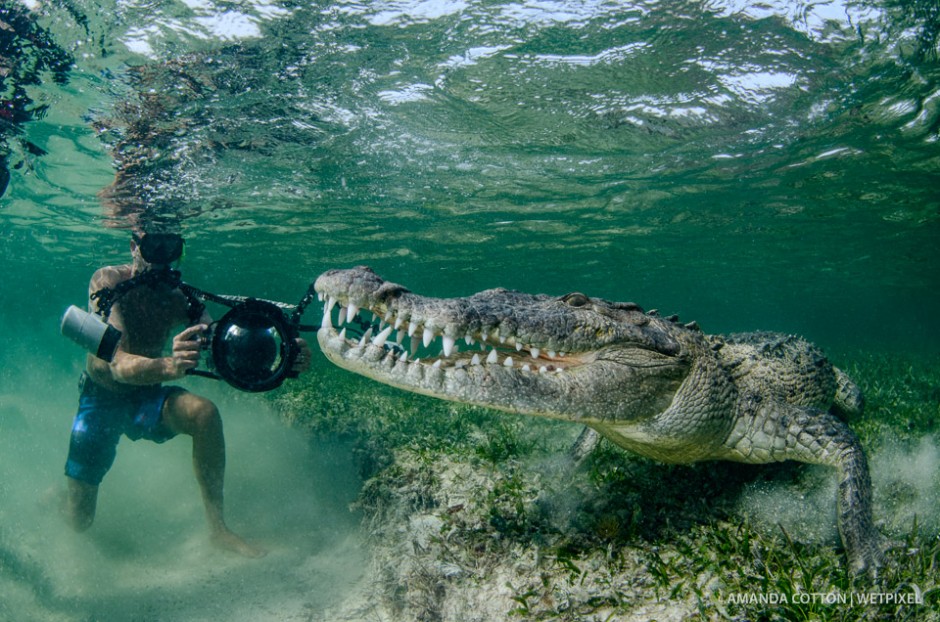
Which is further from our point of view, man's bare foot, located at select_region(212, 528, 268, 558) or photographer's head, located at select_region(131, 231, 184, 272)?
photographer's head, located at select_region(131, 231, 184, 272)

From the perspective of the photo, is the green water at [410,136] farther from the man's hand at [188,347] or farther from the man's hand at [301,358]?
the man's hand at [188,347]

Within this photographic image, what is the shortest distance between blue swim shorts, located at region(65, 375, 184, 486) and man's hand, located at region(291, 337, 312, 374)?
1.94 metres

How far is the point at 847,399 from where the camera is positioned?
472cm

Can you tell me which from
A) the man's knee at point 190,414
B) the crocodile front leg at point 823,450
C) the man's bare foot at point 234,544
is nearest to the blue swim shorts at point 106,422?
the man's knee at point 190,414

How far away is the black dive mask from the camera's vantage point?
19.1ft

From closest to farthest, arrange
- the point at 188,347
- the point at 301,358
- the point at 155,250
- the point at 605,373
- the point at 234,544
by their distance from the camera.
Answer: the point at 605,373 → the point at 188,347 → the point at 301,358 → the point at 234,544 → the point at 155,250

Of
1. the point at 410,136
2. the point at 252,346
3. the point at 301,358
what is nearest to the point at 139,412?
the point at 252,346

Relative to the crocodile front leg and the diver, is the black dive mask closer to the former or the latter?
the diver

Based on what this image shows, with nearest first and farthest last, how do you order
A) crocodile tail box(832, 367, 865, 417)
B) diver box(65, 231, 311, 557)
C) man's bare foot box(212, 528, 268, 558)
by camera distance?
crocodile tail box(832, 367, 865, 417)
man's bare foot box(212, 528, 268, 558)
diver box(65, 231, 311, 557)

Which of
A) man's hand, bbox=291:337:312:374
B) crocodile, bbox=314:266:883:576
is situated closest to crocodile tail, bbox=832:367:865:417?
crocodile, bbox=314:266:883:576

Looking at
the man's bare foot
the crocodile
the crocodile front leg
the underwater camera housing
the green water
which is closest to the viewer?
the crocodile

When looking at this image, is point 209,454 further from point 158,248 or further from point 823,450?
point 823,450

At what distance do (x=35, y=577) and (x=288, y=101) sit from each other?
719 centimetres

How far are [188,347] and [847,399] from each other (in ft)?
20.4
